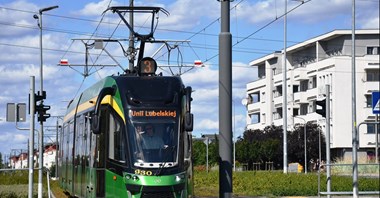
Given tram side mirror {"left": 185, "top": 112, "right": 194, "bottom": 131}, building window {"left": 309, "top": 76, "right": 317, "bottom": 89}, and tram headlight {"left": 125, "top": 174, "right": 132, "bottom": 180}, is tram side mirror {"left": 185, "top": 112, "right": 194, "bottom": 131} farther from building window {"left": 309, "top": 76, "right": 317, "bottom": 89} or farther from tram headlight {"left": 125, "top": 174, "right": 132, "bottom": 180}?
building window {"left": 309, "top": 76, "right": 317, "bottom": 89}

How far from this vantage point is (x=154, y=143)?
19906 millimetres

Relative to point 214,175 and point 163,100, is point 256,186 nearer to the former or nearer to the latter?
point 214,175

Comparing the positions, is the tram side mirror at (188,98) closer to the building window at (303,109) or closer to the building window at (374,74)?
the building window at (374,74)

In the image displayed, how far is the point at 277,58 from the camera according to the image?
112 m

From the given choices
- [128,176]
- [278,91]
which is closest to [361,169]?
[128,176]

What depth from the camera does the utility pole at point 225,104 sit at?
56.6 feet

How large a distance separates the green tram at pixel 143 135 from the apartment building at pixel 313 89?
28.0ft

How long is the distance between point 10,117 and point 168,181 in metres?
7.89

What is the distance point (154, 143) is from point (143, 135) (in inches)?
13.0

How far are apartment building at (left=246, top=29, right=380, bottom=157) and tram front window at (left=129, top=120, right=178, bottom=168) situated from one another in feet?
29.5

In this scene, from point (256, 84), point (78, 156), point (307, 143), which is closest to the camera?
point (78, 156)

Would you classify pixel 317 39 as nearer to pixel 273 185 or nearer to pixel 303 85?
pixel 303 85

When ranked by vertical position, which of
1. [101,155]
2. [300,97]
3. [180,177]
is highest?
[300,97]

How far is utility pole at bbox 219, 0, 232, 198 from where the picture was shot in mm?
17250
